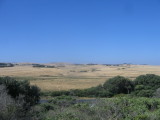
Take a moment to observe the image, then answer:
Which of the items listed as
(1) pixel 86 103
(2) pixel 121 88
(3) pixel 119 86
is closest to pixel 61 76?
(2) pixel 121 88

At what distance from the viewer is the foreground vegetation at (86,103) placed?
64.7ft

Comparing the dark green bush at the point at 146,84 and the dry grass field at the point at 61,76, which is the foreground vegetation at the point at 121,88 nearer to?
the dark green bush at the point at 146,84

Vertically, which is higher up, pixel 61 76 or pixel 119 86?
pixel 61 76

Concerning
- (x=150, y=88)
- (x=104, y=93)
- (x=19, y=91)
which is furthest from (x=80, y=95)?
(x=19, y=91)

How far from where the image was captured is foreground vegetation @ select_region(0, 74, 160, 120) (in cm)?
1972

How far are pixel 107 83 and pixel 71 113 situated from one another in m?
60.2

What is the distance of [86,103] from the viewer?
82.3ft

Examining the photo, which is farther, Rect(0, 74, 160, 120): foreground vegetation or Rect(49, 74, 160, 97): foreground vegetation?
Rect(49, 74, 160, 97): foreground vegetation

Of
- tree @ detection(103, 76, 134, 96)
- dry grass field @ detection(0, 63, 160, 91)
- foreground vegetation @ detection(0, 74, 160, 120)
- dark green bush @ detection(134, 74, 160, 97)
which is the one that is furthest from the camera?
dry grass field @ detection(0, 63, 160, 91)

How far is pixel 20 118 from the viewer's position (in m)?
21.1

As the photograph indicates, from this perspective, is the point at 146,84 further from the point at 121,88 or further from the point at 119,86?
the point at 119,86

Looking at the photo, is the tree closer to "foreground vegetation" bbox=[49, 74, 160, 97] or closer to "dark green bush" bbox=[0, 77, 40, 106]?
"foreground vegetation" bbox=[49, 74, 160, 97]

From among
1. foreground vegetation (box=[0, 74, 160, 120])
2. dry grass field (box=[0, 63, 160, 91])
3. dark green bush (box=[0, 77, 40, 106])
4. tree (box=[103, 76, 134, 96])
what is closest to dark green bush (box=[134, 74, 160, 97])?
foreground vegetation (box=[0, 74, 160, 120])

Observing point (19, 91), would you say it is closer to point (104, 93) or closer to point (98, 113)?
point (98, 113)
